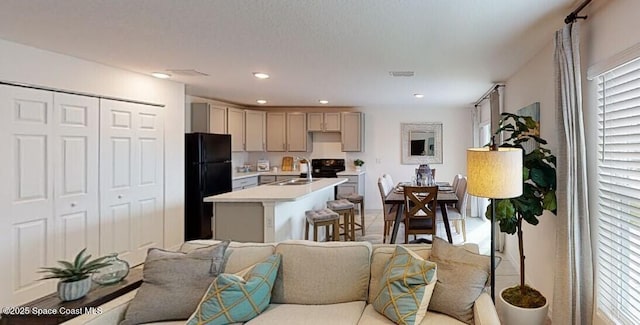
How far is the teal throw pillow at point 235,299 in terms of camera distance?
203 cm

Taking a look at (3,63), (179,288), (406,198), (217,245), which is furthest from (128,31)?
(406,198)

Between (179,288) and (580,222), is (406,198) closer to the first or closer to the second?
(580,222)

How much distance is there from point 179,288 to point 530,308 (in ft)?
7.41

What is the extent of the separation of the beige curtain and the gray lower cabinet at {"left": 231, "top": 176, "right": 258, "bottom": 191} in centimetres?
497

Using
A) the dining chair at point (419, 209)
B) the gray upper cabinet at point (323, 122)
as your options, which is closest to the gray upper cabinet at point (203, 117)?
the gray upper cabinet at point (323, 122)

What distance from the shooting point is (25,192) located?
3391 mm

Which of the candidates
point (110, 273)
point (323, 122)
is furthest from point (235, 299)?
point (323, 122)

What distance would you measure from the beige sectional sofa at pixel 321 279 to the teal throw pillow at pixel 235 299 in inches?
3.2

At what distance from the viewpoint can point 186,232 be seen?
5.54m

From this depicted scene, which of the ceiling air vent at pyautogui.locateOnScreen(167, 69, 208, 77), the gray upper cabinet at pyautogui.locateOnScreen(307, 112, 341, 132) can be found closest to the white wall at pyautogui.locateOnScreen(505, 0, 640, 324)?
the ceiling air vent at pyautogui.locateOnScreen(167, 69, 208, 77)

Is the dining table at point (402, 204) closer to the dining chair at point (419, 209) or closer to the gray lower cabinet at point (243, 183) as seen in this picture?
the dining chair at point (419, 209)

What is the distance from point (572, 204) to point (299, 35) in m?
2.18

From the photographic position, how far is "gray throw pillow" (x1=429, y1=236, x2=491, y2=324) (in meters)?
2.11

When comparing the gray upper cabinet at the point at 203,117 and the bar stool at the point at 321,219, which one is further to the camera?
the gray upper cabinet at the point at 203,117
